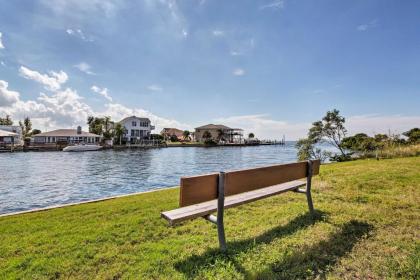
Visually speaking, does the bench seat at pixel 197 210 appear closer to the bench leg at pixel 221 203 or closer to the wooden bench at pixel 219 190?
the wooden bench at pixel 219 190

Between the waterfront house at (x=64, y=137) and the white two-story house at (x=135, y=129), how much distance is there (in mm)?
8930

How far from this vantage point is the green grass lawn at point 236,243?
2.58m

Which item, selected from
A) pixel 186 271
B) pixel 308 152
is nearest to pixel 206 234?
pixel 186 271

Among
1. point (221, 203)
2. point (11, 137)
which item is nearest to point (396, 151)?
point (221, 203)

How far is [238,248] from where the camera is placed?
306cm

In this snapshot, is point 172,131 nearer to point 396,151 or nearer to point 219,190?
point 396,151

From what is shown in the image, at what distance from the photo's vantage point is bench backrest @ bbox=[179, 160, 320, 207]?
105 inches

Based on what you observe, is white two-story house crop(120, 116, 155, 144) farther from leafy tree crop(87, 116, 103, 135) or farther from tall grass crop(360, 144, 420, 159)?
tall grass crop(360, 144, 420, 159)

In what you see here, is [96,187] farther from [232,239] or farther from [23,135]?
[23,135]

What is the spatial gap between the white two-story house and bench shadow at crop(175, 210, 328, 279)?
69116 millimetres

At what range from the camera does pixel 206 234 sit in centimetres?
364

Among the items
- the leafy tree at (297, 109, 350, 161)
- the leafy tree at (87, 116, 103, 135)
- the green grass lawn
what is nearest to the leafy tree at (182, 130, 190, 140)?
the leafy tree at (87, 116, 103, 135)

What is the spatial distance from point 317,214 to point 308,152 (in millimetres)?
19010

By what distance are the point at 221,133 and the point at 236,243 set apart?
8827 centimetres
